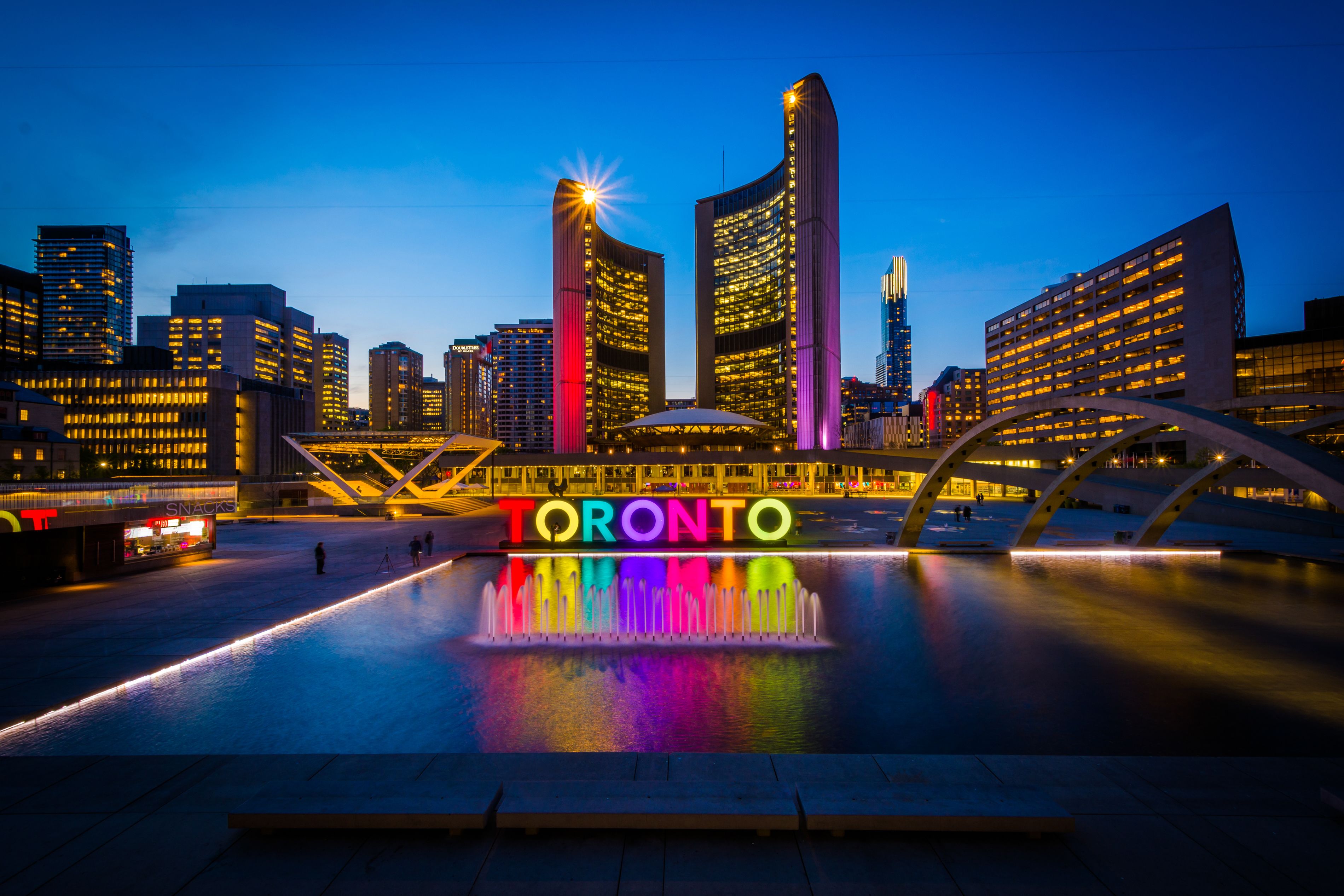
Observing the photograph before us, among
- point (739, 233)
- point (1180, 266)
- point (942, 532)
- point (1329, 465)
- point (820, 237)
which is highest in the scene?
point (739, 233)

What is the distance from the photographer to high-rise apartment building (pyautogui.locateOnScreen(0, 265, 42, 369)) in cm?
13762

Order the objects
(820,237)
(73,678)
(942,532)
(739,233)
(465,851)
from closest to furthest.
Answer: (465,851), (73,678), (942,532), (820,237), (739,233)

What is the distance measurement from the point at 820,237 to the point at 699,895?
92698 millimetres

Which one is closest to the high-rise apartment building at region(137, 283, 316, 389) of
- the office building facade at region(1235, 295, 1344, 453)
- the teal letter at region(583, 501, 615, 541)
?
the teal letter at region(583, 501, 615, 541)

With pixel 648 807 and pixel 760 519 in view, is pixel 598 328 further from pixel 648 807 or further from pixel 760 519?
pixel 648 807

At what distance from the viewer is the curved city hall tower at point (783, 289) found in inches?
3396

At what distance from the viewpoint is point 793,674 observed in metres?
10.3

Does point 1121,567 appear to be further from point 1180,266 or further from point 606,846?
point 1180,266

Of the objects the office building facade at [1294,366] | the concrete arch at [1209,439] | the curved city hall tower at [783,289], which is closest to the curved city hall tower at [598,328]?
the curved city hall tower at [783,289]

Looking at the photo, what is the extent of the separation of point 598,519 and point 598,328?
90.4 m

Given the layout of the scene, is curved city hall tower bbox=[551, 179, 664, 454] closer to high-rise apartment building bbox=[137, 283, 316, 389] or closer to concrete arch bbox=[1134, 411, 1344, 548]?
concrete arch bbox=[1134, 411, 1344, 548]

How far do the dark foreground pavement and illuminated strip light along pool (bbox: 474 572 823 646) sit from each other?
588 centimetres

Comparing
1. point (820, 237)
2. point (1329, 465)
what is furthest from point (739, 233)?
point (1329, 465)

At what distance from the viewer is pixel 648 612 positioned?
1485 centimetres
